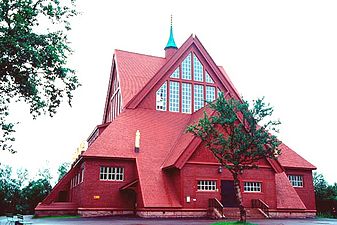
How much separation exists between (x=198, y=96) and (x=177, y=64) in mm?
3884

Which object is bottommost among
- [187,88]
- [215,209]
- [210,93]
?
[215,209]

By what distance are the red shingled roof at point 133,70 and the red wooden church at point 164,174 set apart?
0.20 metres

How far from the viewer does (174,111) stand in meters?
36.8

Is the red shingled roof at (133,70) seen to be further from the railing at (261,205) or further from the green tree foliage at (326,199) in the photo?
the green tree foliage at (326,199)

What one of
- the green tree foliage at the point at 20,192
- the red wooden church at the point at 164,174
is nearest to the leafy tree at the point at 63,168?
the green tree foliage at the point at 20,192

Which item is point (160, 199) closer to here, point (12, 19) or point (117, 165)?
point (117, 165)

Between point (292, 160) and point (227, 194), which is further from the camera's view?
point (292, 160)

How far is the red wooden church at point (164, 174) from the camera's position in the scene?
91.2ft

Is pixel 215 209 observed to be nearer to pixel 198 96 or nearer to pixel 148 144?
pixel 148 144

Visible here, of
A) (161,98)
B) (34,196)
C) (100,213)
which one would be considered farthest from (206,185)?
(34,196)

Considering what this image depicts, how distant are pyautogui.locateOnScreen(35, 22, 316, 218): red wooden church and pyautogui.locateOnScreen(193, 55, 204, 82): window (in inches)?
74.1

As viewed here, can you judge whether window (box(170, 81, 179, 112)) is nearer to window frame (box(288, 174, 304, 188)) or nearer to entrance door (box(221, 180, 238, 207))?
entrance door (box(221, 180, 238, 207))

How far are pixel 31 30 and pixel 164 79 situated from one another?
2184 centimetres

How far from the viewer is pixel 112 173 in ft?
98.7
